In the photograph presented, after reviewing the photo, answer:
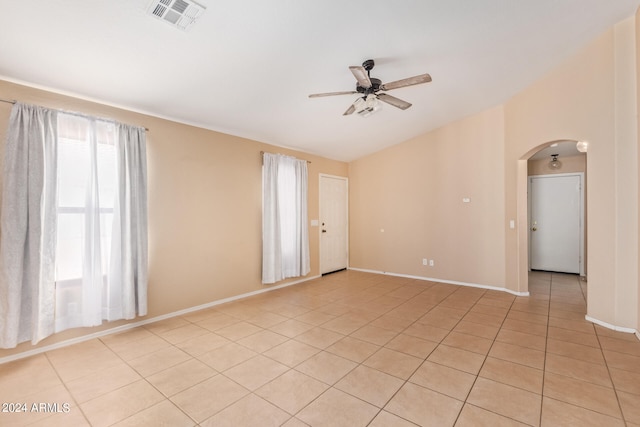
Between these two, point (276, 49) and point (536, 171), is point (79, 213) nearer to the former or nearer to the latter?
point (276, 49)

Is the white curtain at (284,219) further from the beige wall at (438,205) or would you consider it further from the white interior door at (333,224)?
the beige wall at (438,205)

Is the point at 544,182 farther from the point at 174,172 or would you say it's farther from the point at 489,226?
the point at 174,172

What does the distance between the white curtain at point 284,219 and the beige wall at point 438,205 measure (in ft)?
5.72

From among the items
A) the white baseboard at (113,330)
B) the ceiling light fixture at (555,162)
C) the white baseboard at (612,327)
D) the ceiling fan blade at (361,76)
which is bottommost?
the white baseboard at (113,330)

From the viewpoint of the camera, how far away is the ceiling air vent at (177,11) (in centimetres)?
205

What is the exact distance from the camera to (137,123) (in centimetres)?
350

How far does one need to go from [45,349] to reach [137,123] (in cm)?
268

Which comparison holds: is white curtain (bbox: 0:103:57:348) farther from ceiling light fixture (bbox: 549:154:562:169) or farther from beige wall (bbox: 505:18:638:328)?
ceiling light fixture (bbox: 549:154:562:169)

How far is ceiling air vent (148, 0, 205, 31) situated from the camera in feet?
6.74

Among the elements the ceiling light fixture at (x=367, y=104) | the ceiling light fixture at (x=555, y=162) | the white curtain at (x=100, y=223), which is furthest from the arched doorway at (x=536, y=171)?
the white curtain at (x=100, y=223)

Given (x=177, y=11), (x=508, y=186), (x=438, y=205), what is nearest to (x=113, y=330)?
(x=177, y=11)

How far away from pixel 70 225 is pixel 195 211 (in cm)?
138

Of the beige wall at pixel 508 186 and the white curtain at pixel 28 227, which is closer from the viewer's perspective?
the white curtain at pixel 28 227

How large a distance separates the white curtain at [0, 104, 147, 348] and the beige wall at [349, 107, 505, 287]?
4.61m
